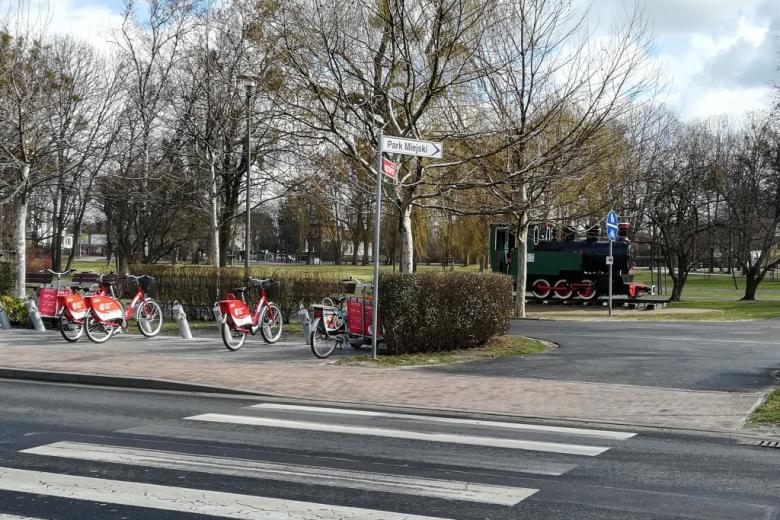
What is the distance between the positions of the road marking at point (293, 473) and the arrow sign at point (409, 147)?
6.80m

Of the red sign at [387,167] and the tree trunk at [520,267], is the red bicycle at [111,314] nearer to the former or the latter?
the red sign at [387,167]

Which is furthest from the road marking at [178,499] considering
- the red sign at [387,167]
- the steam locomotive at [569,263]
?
the steam locomotive at [569,263]

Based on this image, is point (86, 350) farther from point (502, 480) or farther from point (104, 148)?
point (104, 148)

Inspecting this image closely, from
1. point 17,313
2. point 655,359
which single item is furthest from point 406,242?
point 17,313

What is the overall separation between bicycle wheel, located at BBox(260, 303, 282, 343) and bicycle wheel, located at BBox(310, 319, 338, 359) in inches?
78.9

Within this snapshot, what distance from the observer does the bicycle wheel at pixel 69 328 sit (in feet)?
49.4

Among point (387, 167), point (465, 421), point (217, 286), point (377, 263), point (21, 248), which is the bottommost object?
point (465, 421)

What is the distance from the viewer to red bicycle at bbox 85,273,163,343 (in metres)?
15.2

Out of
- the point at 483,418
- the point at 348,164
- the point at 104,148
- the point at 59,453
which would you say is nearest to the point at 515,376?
the point at 483,418

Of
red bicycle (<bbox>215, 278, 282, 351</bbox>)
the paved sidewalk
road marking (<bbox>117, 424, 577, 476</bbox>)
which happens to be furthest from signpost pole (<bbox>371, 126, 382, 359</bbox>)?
road marking (<bbox>117, 424, 577, 476</bbox>)

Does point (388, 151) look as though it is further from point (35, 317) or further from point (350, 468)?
point (35, 317)

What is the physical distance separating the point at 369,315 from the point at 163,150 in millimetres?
18321

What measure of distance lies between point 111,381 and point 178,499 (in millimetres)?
5865

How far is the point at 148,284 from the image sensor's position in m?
18.4
